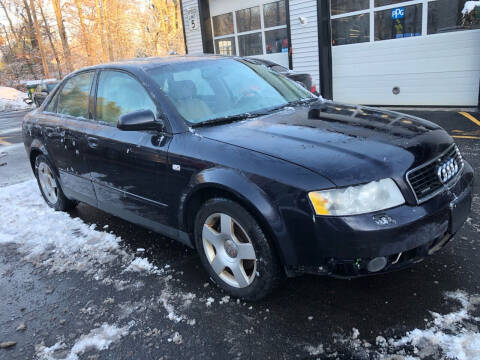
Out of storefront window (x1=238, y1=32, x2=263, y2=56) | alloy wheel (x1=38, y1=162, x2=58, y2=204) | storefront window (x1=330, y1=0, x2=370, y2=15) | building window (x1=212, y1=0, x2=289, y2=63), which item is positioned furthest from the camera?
storefront window (x1=238, y1=32, x2=263, y2=56)

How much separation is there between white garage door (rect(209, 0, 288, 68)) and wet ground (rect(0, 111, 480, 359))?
978 cm

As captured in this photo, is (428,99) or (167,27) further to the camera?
(167,27)

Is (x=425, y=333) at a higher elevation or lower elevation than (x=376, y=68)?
lower

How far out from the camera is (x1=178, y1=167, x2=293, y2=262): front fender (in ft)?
7.41

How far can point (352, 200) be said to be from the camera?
2.12 m

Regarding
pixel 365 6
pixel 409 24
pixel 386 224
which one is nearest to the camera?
pixel 386 224

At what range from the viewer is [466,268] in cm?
281

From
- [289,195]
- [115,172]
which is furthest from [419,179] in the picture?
[115,172]

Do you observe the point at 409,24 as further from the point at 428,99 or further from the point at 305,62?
the point at 305,62

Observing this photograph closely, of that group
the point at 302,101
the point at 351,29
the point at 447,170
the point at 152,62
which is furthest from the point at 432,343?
the point at 351,29

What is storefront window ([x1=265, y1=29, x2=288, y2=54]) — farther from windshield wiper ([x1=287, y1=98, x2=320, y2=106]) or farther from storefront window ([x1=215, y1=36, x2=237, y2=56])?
windshield wiper ([x1=287, y1=98, x2=320, y2=106])

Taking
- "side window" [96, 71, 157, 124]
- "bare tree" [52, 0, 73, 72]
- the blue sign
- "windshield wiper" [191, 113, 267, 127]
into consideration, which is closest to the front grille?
"windshield wiper" [191, 113, 267, 127]

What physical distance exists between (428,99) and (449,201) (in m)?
7.73

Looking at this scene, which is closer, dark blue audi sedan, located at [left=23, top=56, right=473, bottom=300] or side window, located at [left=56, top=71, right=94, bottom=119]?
dark blue audi sedan, located at [left=23, top=56, right=473, bottom=300]
